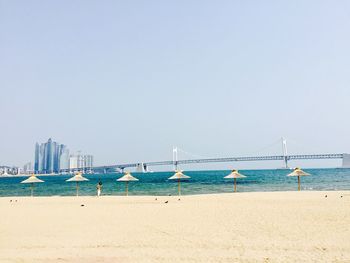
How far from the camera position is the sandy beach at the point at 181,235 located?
305 inches

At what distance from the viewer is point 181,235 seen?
10.2m

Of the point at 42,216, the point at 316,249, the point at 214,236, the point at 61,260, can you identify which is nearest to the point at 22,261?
the point at 61,260

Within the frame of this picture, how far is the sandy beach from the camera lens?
7.74 meters

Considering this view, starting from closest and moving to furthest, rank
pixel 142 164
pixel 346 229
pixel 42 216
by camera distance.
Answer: pixel 346 229 → pixel 42 216 → pixel 142 164

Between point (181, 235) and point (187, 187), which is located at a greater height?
point (181, 235)

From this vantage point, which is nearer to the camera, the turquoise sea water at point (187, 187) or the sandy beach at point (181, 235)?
the sandy beach at point (181, 235)

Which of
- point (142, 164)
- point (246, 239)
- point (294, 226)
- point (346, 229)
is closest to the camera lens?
point (246, 239)

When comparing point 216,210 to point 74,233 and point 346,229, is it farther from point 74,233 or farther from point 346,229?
point 74,233

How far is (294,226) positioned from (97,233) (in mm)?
6632

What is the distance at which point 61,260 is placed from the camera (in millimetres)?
7480

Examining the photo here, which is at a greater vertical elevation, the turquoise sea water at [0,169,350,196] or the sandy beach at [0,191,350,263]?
the sandy beach at [0,191,350,263]

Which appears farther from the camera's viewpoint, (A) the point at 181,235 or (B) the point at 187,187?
(B) the point at 187,187

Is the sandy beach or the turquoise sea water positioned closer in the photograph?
the sandy beach

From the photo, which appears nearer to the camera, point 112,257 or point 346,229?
point 112,257
